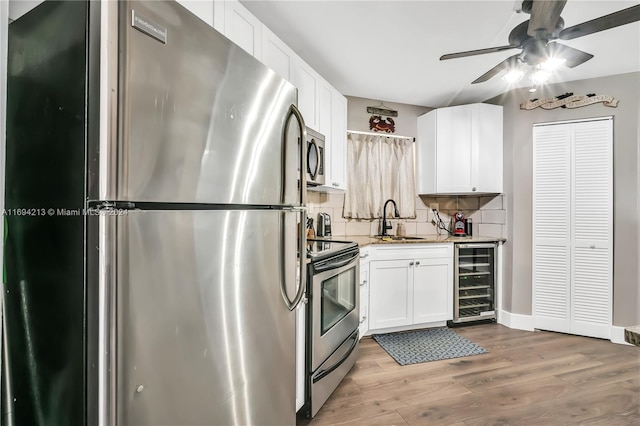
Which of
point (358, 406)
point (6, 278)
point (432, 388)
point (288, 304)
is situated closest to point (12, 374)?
point (6, 278)

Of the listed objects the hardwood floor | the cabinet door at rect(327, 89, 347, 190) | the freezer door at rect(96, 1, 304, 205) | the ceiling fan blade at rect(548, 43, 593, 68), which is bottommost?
the hardwood floor

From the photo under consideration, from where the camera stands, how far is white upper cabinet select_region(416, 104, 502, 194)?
3533 mm

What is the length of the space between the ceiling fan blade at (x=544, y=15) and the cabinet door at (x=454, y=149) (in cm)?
187

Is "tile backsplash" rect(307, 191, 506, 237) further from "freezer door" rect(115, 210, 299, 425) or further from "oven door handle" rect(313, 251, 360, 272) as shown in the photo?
"freezer door" rect(115, 210, 299, 425)

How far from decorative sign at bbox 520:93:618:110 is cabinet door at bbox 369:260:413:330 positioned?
2.02m

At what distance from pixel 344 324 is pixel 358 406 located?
19.1 inches

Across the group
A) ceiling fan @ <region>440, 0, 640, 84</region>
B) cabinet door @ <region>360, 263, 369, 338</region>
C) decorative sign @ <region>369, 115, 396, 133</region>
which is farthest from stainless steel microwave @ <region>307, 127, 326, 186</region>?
decorative sign @ <region>369, 115, 396, 133</region>

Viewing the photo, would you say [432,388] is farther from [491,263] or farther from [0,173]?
[0,173]

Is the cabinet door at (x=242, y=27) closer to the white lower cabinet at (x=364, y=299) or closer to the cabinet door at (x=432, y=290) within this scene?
the white lower cabinet at (x=364, y=299)

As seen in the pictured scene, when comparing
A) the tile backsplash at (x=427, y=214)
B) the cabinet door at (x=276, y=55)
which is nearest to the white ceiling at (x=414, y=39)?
the cabinet door at (x=276, y=55)

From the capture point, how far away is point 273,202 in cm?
110

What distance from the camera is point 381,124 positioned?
3721mm

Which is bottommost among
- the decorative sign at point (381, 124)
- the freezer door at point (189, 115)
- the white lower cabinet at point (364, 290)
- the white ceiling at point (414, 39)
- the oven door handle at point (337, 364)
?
the oven door handle at point (337, 364)

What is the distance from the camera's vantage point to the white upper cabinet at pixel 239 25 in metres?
1.67
